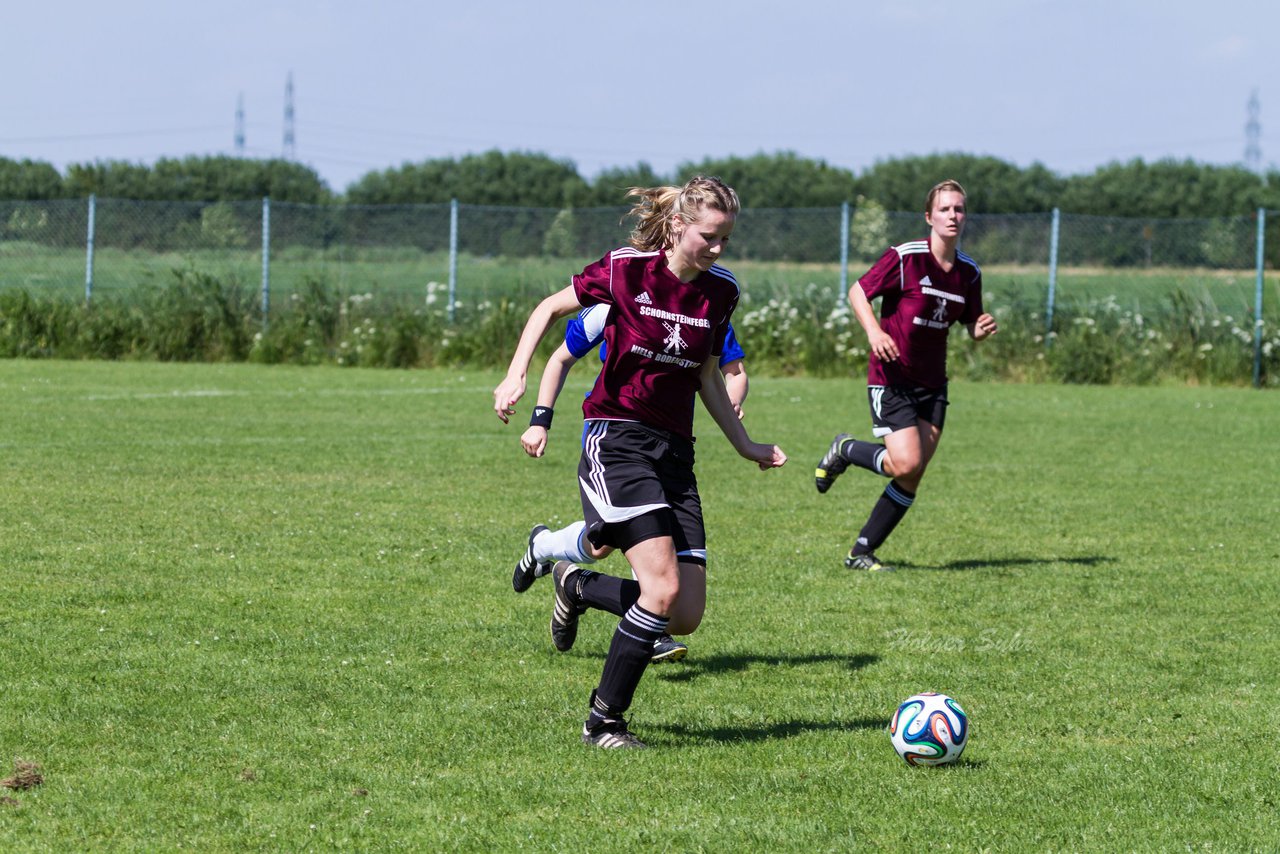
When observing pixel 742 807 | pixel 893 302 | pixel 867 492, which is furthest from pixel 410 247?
pixel 742 807

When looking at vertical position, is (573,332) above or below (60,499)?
above

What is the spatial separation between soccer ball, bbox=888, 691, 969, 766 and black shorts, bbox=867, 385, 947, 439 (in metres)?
3.84

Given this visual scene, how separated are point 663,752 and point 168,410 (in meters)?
11.5

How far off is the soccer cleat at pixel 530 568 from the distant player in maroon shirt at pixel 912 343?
2.42 meters

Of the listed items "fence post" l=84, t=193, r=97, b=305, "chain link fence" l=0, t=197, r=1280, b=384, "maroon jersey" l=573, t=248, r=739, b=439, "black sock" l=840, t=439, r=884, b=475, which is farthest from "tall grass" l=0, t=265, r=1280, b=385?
"maroon jersey" l=573, t=248, r=739, b=439

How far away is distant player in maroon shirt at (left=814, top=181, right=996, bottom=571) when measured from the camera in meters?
8.52

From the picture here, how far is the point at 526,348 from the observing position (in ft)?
17.2

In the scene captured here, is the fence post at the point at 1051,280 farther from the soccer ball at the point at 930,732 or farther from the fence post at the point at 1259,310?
the soccer ball at the point at 930,732

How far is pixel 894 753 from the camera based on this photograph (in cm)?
499

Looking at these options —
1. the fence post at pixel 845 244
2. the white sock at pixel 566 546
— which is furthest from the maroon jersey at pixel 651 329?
the fence post at pixel 845 244

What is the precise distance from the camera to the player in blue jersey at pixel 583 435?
5430 mm

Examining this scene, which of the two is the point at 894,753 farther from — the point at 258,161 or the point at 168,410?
the point at 258,161

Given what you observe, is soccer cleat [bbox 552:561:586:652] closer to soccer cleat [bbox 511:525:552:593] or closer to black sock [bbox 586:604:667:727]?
soccer cleat [bbox 511:525:552:593]

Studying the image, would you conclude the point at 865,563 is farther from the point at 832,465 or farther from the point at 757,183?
the point at 757,183
